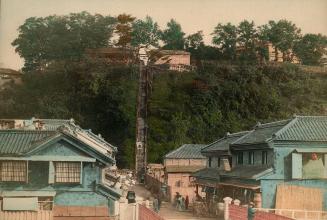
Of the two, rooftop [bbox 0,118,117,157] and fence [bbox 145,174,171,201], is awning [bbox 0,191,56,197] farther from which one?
fence [bbox 145,174,171,201]

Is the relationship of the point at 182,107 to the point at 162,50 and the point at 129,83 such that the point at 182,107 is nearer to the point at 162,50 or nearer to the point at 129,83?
the point at 129,83

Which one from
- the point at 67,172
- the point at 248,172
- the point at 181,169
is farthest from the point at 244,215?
the point at 181,169

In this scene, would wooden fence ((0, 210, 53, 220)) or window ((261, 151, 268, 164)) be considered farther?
window ((261, 151, 268, 164))

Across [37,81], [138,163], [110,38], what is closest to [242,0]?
[110,38]

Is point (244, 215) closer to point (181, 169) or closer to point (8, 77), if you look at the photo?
point (8, 77)

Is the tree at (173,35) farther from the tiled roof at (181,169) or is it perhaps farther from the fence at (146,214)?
the tiled roof at (181,169)

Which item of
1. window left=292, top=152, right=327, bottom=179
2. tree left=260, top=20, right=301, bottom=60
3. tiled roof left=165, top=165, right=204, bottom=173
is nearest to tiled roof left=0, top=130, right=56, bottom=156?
tree left=260, top=20, right=301, bottom=60
